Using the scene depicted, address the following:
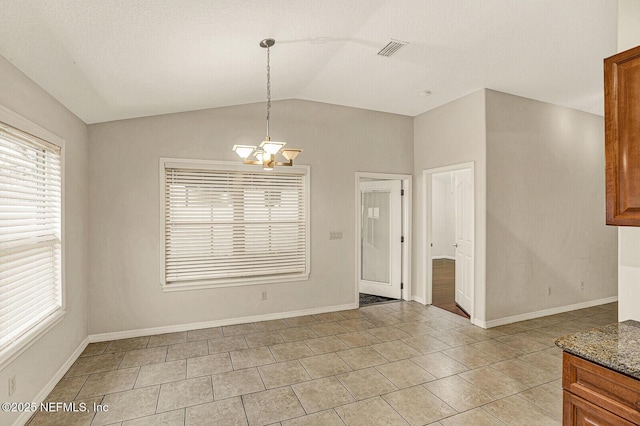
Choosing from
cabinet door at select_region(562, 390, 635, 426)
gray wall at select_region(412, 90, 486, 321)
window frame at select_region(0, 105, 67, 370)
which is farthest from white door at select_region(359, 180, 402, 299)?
window frame at select_region(0, 105, 67, 370)

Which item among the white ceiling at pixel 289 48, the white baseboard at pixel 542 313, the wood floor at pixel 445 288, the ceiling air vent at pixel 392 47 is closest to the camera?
the white ceiling at pixel 289 48

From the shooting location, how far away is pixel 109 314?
403 centimetres

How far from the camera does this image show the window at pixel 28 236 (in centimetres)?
229

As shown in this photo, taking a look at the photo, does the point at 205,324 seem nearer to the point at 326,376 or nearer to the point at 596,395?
the point at 326,376

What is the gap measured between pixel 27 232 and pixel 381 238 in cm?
482

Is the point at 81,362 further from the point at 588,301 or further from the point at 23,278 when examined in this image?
the point at 588,301

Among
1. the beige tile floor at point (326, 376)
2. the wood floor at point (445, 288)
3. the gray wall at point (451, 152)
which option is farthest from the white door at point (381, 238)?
the beige tile floor at point (326, 376)

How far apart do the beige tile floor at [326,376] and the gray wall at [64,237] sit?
27 centimetres

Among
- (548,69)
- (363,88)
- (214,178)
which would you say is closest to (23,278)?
(214,178)

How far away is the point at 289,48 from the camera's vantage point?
302 centimetres

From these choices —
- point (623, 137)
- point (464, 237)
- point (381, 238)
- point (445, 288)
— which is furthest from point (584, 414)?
point (445, 288)

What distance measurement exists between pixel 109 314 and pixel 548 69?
5.87 metres

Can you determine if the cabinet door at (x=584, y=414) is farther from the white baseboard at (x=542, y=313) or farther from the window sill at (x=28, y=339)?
the window sill at (x=28, y=339)

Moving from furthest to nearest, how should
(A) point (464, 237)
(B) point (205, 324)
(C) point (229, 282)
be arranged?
1. (A) point (464, 237)
2. (C) point (229, 282)
3. (B) point (205, 324)
